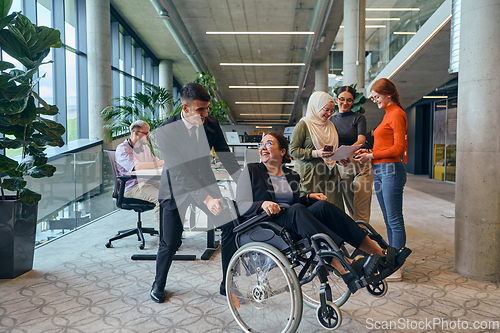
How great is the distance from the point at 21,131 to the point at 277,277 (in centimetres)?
221

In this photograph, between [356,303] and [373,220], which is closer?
[356,303]

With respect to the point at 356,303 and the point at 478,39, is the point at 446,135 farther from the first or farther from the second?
the point at 356,303

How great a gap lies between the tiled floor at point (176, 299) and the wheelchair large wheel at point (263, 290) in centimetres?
21

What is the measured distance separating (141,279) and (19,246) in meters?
0.98

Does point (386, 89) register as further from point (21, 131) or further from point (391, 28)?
point (391, 28)

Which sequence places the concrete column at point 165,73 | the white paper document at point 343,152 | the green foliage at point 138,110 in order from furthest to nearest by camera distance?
the concrete column at point 165,73, the green foliage at point 138,110, the white paper document at point 343,152

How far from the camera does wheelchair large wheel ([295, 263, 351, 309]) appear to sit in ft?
5.81

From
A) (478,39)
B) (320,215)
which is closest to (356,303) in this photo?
(320,215)

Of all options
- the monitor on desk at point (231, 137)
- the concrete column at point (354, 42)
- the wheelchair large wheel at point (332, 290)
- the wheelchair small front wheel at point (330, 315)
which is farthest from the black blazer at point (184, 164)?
the concrete column at point (354, 42)

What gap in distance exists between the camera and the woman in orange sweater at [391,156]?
2469 millimetres

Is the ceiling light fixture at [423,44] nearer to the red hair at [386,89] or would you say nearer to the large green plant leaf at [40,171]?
the red hair at [386,89]

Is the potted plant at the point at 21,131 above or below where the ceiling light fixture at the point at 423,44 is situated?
below

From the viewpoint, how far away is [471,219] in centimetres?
256

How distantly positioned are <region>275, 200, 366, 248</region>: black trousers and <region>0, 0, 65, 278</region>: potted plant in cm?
198
